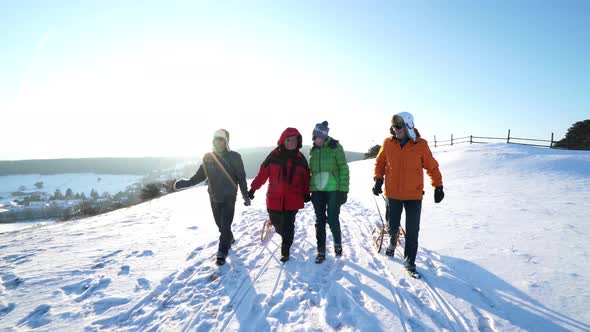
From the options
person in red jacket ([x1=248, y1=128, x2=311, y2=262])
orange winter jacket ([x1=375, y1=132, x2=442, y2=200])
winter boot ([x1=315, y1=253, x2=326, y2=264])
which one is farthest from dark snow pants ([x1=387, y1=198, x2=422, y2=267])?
person in red jacket ([x1=248, y1=128, x2=311, y2=262])

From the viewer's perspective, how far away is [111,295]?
12.5 feet

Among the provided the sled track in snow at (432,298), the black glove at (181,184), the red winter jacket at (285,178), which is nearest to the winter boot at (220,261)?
the red winter jacket at (285,178)

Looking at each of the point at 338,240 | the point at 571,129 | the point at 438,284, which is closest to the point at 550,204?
the point at 438,284

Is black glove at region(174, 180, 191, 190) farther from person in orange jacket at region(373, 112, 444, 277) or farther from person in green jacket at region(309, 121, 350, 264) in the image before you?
person in orange jacket at region(373, 112, 444, 277)

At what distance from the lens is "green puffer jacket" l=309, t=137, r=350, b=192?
15.0ft

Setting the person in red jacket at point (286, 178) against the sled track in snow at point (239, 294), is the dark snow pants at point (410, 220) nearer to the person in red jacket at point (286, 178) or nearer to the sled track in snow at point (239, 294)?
the person in red jacket at point (286, 178)

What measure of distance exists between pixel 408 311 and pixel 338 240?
1.89m

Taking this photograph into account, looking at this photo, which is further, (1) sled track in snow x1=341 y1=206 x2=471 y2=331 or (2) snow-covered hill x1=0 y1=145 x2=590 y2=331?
(2) snow-covered hill x1=0 y1=145 x2=590 y2=331

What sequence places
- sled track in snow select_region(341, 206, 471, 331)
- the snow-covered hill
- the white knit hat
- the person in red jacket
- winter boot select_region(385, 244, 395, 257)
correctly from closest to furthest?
sled track in snow select_region(341, 206, 471, 331) < the snow-covered hill < the white knit hat < the person in red jacket < winter boot select_region(385, 244, 395, 257)

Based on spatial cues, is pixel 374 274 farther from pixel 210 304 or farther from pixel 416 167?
pixel 210 304

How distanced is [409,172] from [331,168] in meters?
1.26

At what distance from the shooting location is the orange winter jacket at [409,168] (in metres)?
3.87

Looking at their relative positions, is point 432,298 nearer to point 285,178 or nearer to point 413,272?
point 413,272

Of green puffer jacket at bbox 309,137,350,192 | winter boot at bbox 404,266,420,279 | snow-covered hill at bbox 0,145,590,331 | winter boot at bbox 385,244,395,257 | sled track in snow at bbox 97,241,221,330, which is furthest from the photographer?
winter boot at bbox 385,244,395,257
